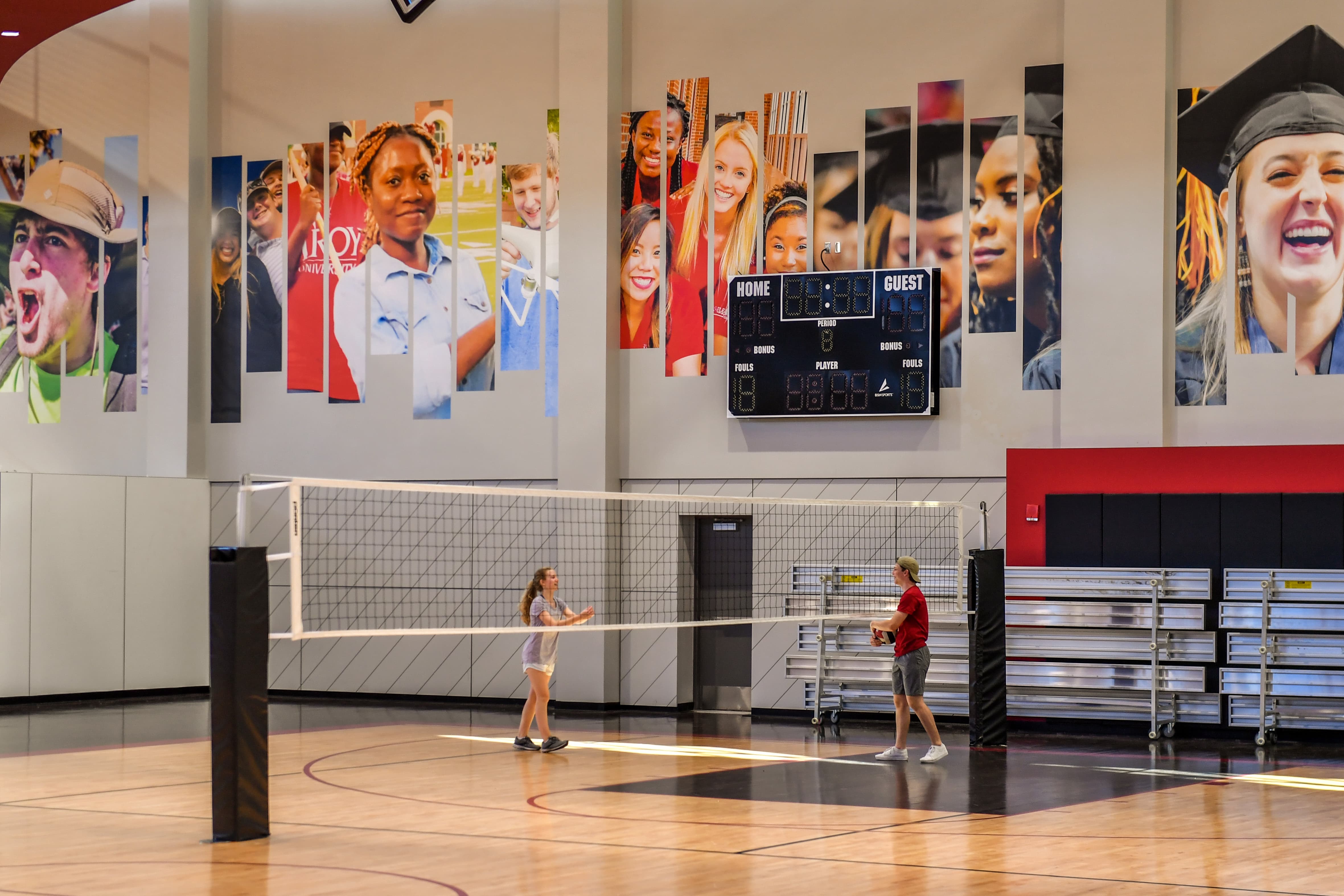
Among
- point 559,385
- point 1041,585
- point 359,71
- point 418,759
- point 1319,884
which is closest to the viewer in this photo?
point 1319,884

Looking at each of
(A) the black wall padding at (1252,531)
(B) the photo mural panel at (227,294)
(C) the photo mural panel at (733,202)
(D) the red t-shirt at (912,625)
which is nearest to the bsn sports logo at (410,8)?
(B) the photo mural panel at (227,294)

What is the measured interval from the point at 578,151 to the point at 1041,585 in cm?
776

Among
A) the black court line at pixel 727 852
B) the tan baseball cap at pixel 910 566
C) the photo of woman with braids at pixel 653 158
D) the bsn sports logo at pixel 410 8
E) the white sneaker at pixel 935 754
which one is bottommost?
the white sneaker at pixel 935 754

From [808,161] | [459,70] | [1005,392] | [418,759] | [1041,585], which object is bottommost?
[418,759]

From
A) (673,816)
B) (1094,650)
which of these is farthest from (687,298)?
(673,816)

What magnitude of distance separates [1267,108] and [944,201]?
3.56m

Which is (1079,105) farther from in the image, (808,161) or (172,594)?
(172,594)

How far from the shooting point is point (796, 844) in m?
8.70

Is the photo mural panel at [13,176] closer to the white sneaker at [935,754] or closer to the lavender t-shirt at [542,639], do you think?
the lavender t-shirt at [542,639]

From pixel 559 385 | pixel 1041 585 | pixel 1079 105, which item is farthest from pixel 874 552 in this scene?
pixel 1079 105

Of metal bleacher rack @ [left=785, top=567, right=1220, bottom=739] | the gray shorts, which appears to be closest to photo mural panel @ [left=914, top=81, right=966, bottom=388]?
metal bleacher rack @ [left=785, top=567, right=1220, bottom=739]

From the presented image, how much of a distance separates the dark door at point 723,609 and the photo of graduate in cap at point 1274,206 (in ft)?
18.0

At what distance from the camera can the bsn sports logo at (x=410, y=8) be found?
19141 mm

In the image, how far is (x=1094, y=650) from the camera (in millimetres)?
15148
